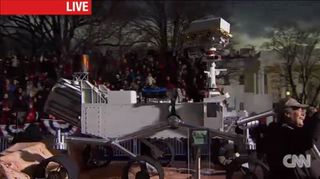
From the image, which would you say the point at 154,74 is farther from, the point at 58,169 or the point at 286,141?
the point at 286,141

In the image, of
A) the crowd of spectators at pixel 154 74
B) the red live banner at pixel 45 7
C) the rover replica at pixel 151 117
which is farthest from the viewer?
the red live banner at pixel 45 7

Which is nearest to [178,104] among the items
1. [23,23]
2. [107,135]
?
[107,135]

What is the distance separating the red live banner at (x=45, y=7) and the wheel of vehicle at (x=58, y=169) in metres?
2.20

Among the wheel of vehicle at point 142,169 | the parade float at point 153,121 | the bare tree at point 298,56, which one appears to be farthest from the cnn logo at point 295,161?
the bare tree at point 298,56

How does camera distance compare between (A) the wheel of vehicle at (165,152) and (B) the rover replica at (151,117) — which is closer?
(B) the rover replica at (151,117)

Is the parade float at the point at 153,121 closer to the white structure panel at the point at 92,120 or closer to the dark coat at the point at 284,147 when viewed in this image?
the white structure panel at the point at 92,120

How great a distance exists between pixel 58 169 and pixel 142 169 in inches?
26.1

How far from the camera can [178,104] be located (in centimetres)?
489

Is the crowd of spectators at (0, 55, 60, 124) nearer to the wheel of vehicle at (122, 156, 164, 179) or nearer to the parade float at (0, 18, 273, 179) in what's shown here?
the parade float at (0, 18, 273, 179)

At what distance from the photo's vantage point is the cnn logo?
13.7 feet

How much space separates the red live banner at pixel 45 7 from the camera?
20.6ft

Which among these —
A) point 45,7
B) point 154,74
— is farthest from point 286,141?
point 45,7

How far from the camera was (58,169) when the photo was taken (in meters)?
4.63

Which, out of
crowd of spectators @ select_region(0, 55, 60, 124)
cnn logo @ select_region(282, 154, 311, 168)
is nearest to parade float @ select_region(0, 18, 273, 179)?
cnn logo @ select_region(282, 154, 311, 168)
